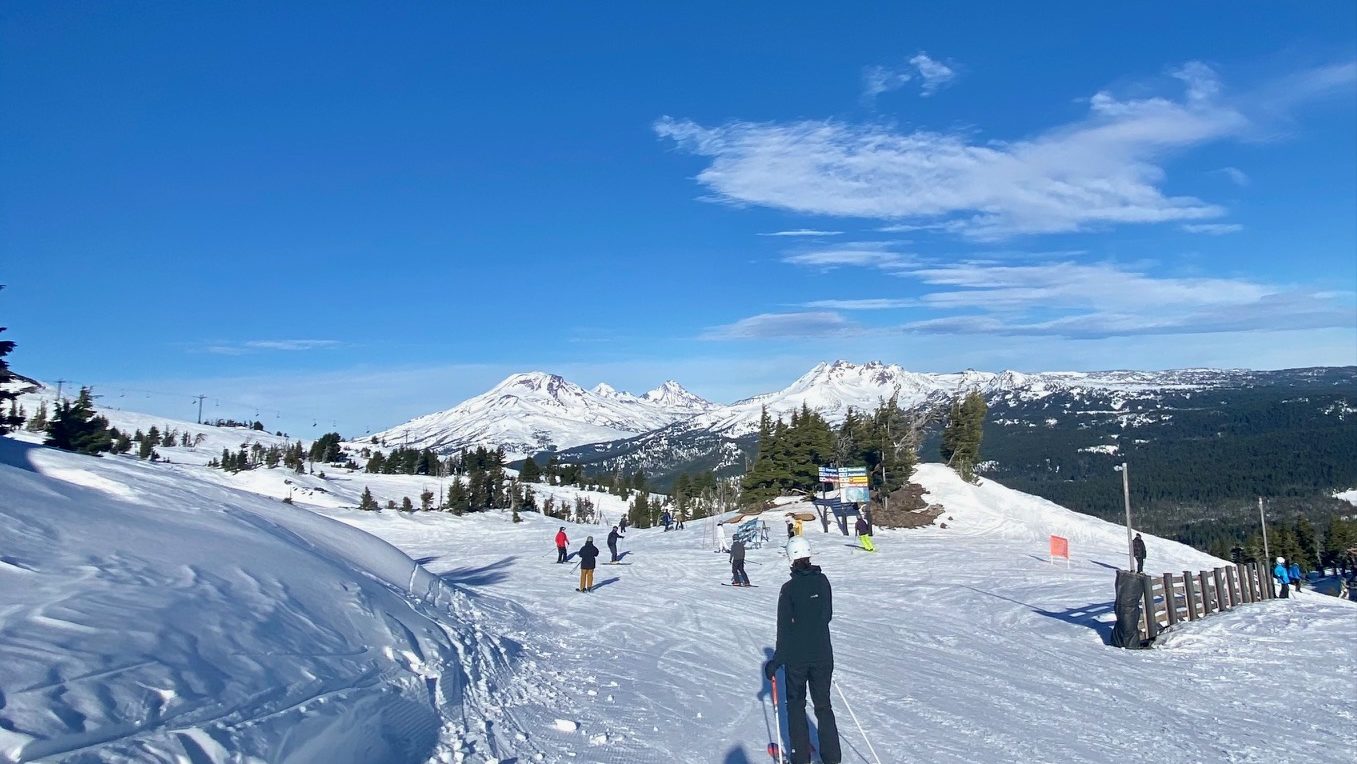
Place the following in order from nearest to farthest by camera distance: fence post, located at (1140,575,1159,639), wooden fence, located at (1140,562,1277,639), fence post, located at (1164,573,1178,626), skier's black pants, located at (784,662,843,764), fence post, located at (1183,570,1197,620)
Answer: skier's black pants, located at (784,662,843,764) → fence post, located at (1140,575,1159,639) → wooden fence, located at (1140,562,1277,639) → fence post, located at (1164,573,1178,626) → fence post, located at (1183,570,1197,620)

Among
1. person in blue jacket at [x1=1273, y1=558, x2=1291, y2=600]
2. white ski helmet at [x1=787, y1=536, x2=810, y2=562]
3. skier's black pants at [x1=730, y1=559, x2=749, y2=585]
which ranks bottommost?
person in blue jacket at [x1=1273, y1=558, x2=1291, y2=600]

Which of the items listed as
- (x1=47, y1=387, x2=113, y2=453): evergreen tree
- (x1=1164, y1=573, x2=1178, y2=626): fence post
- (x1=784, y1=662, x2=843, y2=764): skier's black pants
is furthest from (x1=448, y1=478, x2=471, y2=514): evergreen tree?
(x1=784, y1=662, x2=843, y2=764): skier's black pants

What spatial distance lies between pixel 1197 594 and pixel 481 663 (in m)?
14.7

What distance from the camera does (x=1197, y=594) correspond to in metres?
17.1

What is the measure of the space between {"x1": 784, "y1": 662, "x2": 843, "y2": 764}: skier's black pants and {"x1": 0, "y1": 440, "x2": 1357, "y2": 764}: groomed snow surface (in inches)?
24.3

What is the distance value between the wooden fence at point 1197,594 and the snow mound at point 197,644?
37.0ft

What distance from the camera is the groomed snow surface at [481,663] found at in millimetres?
5637

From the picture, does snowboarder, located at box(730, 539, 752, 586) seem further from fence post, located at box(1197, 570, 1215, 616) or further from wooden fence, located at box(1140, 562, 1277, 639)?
fence post, located at box(1197, 570, 1215, 616)

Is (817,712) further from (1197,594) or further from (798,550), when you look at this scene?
(1197,594)

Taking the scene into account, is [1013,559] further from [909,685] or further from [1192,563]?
[909,685]

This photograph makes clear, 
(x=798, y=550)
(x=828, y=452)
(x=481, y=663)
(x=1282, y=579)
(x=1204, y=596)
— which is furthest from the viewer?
(x=828, y=452)

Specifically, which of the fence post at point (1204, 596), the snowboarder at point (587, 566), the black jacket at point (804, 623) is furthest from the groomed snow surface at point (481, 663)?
the snowboarder at point (587, 566)

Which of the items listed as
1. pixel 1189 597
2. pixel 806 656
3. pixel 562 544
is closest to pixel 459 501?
pixel 562 544

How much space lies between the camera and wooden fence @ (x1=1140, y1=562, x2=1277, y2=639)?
1476 cm
